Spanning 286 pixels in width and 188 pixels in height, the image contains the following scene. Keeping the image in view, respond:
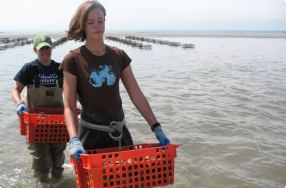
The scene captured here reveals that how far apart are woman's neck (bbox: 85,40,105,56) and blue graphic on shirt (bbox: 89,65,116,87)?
0.47ft

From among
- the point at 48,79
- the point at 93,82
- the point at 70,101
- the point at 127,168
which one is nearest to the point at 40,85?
the point at 48,79

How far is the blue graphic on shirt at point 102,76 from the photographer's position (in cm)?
321

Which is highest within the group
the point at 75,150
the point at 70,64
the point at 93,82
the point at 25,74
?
the point at 70,64

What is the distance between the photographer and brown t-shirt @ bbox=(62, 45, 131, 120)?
3.20 m

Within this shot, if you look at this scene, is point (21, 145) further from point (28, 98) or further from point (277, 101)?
point (277, 101)

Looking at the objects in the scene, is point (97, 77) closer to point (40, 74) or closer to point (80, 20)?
point (80, 20)

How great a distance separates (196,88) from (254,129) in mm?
6192

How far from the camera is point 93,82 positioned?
3.22 m

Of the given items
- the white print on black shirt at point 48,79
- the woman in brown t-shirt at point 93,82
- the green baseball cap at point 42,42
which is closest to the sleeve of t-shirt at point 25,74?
the white print on black shirt at point 48,79

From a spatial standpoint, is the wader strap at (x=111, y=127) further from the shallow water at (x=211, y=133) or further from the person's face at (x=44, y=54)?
the shallow water at (x=211, y=133)

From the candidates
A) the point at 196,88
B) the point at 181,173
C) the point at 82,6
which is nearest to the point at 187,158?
the point at 181,173

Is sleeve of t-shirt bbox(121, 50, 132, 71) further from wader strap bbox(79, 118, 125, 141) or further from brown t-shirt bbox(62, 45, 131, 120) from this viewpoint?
wader strap bbox(79, 118, 125, 141)

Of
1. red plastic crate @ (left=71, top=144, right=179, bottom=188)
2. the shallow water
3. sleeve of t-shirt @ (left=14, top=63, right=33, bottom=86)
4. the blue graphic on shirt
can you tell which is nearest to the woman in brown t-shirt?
the blue graphic on shirt

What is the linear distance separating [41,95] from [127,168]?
93.1 inches
